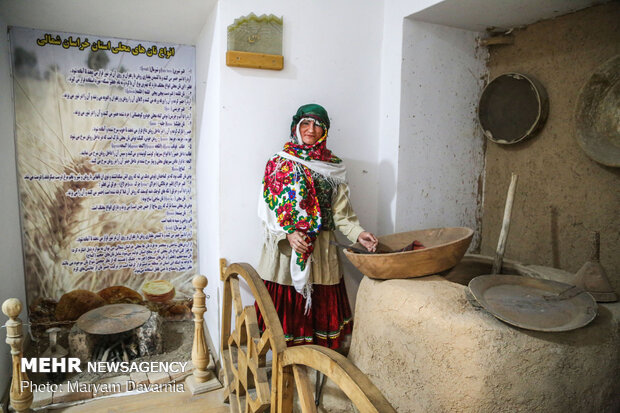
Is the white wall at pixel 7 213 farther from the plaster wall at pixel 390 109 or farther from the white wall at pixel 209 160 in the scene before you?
the plaster wall at pixel 390 109

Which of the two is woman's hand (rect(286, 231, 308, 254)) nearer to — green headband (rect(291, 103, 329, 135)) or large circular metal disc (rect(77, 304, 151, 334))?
green headband (rect(291, 103, 329, 135))

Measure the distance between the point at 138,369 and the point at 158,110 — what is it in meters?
1.61

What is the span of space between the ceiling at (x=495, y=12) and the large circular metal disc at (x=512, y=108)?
272 millimetres

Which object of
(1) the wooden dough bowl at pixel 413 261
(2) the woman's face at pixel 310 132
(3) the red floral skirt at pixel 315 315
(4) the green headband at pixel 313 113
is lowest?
(3) the red floral skirt at pixel 315 315

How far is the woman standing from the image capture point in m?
1.80

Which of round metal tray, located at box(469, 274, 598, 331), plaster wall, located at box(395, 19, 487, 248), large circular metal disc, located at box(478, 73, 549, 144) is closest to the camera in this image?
round metal tray, located at box(469, 274, 598, 331)

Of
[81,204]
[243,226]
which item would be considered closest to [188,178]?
[81,204]

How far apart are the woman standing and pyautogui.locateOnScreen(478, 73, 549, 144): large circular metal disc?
0.93m

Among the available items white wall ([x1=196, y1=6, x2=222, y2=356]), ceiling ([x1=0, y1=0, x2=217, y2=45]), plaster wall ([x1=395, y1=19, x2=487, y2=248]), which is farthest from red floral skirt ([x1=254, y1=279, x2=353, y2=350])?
ceiling ([x1=0, y1=0, x2=217, y2=45])

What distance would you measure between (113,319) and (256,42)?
5.71 feet

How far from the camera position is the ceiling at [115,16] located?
206 cm

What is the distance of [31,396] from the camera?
73.4 inches

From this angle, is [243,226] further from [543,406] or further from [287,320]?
[543,406]

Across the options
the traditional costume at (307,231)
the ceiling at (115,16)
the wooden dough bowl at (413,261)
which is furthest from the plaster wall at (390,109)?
the ceiling at (115,16)
